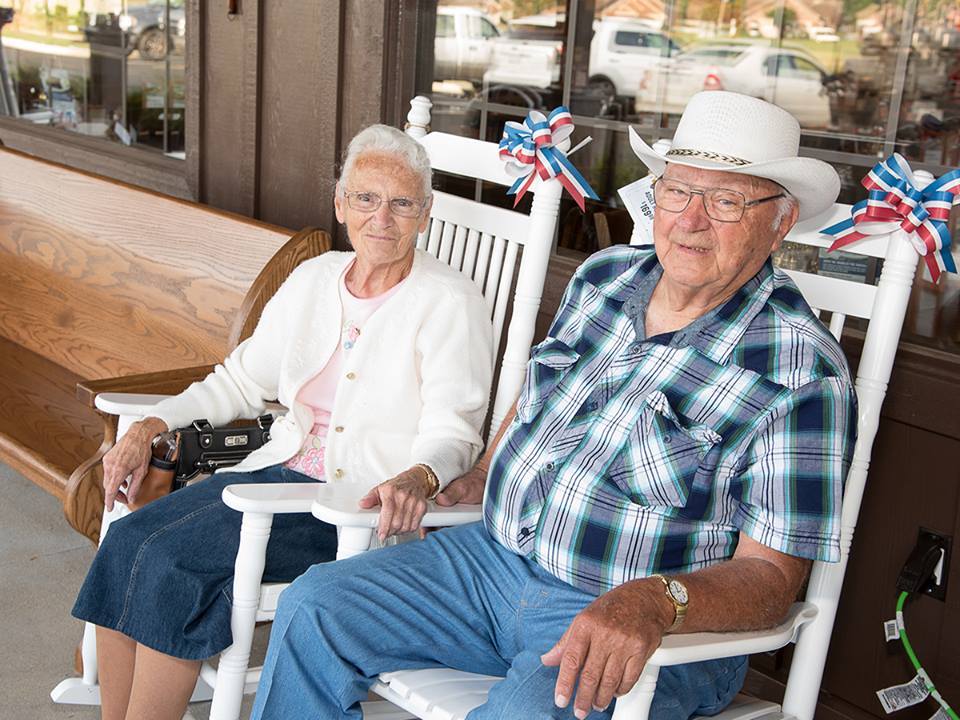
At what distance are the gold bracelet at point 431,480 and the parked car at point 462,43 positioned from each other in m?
1.54

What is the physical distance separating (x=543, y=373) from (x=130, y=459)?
844 mm

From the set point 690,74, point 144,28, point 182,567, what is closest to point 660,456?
point 182,567

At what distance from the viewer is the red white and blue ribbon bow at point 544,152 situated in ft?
7.94

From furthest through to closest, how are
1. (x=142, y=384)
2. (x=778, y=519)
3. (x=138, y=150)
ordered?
(x=138, y=150) < (x=142, y=384) < (x=778, y=519)

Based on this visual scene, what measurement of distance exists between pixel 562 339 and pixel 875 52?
12.4ft

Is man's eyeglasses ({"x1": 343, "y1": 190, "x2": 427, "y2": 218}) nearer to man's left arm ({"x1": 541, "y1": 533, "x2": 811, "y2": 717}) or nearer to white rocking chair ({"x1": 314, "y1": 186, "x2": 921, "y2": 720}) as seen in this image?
white rocking chair ({"x1": 314, "y1": 186, "x2": 921, "y2": 720})

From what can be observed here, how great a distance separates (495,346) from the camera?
2.44 m

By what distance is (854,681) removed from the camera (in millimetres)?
2572

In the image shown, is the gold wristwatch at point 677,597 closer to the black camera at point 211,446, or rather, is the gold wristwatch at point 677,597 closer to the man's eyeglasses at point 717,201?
the man's eyeglasses at point 717,201

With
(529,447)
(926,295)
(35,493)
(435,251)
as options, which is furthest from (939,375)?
(35,493)

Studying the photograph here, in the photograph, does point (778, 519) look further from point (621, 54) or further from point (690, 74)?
point (690, 74)

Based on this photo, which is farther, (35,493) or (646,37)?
(646,37)

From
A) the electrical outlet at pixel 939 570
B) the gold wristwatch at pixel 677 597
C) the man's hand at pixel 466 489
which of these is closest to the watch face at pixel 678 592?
the gold wristwatch at pixel 677 597

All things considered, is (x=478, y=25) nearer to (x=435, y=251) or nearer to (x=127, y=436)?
(x=435, y=251)
